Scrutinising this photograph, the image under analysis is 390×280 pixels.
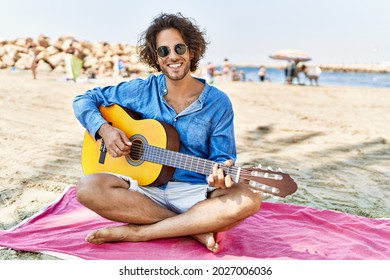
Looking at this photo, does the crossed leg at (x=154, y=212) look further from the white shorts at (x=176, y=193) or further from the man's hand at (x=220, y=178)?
the man's hand at (x=220, y=178)

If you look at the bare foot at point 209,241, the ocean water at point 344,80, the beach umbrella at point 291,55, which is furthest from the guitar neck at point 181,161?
the ocean water at point 344,80

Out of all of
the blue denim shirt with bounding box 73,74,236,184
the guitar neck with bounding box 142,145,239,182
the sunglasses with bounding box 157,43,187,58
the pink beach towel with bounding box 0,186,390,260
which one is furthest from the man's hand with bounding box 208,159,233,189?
the sunglasses with bounding box 157,43,187,58

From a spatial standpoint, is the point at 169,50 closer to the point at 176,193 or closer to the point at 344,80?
the point at 176,193

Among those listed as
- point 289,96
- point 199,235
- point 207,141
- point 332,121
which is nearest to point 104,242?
point 199,235

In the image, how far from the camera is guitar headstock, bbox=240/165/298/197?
2.45 meters

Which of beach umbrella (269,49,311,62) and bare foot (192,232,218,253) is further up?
beach umbrella (269,49,311,62)

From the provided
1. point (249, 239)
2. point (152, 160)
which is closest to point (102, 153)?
point (152, 160)

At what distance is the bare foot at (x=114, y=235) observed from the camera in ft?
9.44

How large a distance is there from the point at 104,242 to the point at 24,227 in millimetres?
686

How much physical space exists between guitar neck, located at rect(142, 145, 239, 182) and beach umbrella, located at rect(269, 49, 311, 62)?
18.7 meters

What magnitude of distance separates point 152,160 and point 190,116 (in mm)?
378

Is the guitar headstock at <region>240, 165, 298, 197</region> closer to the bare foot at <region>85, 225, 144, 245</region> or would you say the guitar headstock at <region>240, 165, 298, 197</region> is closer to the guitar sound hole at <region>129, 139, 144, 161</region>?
the guitar sound hole at <region>129, 139, 144, 161</region>

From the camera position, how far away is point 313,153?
6.21m

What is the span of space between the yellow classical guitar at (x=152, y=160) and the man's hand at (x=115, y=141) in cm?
8
